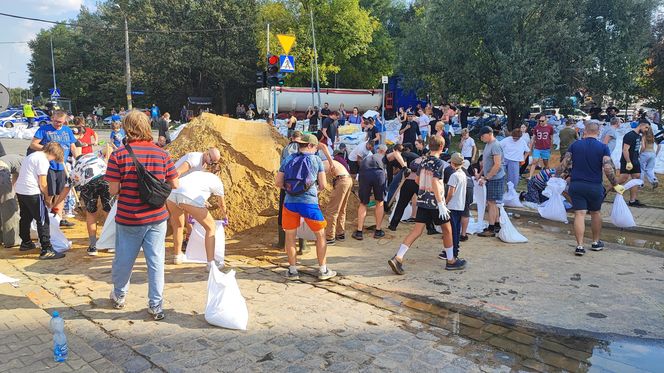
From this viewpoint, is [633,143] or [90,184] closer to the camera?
[90,184]

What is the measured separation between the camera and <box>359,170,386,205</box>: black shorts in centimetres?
772

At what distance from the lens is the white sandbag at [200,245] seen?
6025 millimetres

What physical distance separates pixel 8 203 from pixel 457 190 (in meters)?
5.98

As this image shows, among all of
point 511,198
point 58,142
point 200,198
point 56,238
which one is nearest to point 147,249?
point 200,198

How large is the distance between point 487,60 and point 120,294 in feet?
59.5

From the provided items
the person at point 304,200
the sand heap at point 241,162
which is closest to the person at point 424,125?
the sand heap at point 241,162

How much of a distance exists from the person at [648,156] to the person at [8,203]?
12.1 m

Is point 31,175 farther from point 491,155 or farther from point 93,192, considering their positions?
point 491,155

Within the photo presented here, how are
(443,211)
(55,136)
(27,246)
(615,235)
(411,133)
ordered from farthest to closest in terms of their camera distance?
1. (411,133)
2. (615,235)
3. (55,136)
4. (27,246)
5. (443,211)

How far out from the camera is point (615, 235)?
8.65 m

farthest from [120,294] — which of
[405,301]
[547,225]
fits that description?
[547,225]

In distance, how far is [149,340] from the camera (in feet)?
13.4

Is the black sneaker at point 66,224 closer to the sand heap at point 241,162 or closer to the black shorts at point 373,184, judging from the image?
the sand heap at point 241,162

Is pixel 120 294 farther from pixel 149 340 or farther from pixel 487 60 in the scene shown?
pixel 487 60
